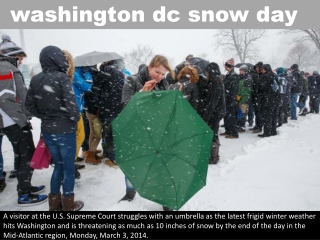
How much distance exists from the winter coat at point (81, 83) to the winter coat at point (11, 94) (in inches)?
39.6

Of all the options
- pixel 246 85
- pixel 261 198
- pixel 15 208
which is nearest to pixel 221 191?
pixel 261 198

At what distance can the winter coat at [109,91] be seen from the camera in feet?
15.1

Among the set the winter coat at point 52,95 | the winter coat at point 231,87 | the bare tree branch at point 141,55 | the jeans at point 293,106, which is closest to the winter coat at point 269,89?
the winter coat at point 231,87

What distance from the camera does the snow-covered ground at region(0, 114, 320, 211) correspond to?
3.24 meters

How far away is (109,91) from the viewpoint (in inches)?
181

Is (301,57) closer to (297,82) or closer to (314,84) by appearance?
(314,84)

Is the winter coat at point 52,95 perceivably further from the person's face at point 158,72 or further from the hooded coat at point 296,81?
the hooded coat at point 296,81

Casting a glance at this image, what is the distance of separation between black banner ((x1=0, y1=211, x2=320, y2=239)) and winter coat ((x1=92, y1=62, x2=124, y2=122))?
215 cm

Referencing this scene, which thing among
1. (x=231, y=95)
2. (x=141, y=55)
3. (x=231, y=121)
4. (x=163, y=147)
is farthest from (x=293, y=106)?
(x=141, y=55)

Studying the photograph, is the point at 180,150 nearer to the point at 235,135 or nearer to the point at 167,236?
the point at 167,236

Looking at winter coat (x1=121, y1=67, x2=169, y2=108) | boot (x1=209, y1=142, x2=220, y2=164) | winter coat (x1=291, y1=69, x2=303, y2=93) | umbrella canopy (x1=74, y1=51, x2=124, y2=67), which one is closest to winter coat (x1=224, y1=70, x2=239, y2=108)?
boot (x1=209, y1=142, x2=220, y2=164)

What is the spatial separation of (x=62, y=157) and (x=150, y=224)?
138cm

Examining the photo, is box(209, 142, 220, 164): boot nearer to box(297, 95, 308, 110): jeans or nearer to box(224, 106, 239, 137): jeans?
box(224, 106, 239, 137): jeans

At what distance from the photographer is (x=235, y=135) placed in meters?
7.27
